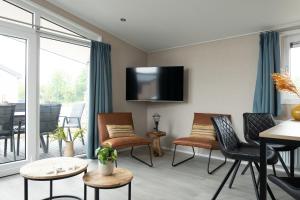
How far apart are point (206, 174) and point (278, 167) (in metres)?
Answer: 1.17

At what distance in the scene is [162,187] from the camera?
9.61 feet

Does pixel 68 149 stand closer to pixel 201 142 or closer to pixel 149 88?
pixel 149 88

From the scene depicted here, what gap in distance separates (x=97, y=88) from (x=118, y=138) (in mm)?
1002

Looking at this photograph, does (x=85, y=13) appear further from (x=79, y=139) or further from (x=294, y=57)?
(x=294, y=57)

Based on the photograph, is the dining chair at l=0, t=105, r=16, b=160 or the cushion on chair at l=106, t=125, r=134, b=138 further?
the cushion on chair at l=106, t=125, r=134, b=138

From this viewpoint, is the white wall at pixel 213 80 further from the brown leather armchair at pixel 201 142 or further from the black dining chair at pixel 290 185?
the black dining chair at pixel 290 185

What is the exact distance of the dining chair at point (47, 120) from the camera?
3795 mm

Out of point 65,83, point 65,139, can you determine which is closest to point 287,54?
point 65,83

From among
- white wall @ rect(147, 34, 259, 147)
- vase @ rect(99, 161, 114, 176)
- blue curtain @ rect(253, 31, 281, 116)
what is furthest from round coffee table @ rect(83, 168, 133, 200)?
white wall @ rect(147, 34, 259, 147)

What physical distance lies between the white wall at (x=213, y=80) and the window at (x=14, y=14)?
2.56m

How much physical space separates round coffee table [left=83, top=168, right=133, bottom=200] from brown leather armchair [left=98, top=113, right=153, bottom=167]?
1384 mm

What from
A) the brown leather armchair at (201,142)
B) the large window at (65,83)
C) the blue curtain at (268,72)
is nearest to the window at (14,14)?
the large window at (65,83)

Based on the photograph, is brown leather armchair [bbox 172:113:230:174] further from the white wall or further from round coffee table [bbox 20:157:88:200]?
round coffee table [bbox 20:157:88:200]

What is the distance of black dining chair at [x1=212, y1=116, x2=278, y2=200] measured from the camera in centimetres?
211
